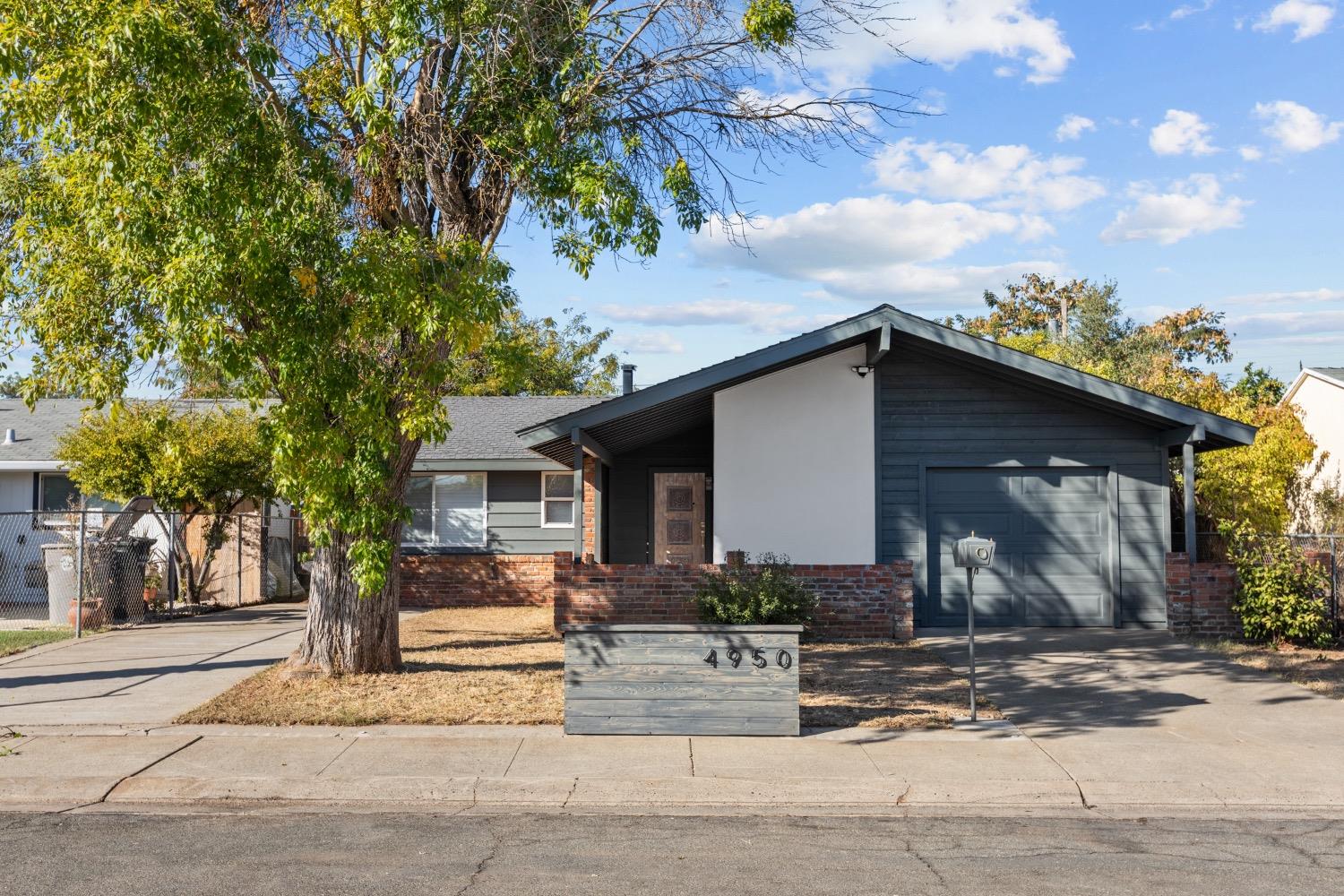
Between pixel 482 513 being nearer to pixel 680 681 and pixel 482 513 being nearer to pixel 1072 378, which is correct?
pixel 1072 378

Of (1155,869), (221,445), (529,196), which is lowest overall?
(1155,869)

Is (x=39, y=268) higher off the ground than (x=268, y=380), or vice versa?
(x=39, y=268)

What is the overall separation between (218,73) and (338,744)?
563 centimetres

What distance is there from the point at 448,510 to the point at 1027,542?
1095 centimetres

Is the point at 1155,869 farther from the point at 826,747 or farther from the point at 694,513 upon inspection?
the point at 694,513

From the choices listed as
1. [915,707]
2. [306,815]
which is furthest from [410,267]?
[915,707]

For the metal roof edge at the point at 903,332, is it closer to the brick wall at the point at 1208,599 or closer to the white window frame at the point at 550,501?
the brick wall at the point at 1208,599

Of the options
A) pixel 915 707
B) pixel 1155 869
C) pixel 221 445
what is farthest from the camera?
pixel 221 445

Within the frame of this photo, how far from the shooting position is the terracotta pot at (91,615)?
611 inches

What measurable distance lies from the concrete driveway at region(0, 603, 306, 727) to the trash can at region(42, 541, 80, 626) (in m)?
1.34

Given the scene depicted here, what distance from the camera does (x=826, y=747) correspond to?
27.8 ft

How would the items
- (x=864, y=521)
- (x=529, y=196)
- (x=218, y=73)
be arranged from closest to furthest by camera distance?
(x=218, y=73) < (x=529, y=196) < (x=864, y=521)

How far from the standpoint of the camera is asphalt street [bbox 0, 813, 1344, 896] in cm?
563

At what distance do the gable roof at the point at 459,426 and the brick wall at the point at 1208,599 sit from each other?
10480 millimetres
